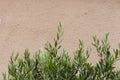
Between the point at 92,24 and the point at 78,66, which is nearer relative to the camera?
the point at 78,66

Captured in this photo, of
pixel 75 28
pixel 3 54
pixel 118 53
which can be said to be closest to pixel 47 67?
pixel 118 53

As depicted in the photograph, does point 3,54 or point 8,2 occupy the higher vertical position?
point 8,2

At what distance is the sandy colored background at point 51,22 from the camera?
518 centimetres

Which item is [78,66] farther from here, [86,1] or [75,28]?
[86,1]

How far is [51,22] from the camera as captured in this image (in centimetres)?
554

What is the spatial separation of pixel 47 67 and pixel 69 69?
16 centimetres

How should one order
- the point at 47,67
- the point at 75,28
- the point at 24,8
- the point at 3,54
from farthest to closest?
the point at 24,8
the point at 75,28
the point at 3,54
the point at 47,67

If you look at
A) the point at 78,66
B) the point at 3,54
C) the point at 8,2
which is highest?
the point at 8,2

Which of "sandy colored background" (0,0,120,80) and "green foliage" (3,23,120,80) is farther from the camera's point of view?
"sandy colored background" (0,0,120,80)

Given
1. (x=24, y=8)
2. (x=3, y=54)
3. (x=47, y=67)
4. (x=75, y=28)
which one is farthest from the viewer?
(x=24, y=8)

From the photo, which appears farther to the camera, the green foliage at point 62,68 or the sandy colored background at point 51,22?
the sandy colored background at point 51,22

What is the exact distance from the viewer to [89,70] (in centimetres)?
246

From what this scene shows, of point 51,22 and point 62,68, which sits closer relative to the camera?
point 62,68

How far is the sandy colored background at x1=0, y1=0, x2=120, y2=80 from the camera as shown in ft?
17.0
